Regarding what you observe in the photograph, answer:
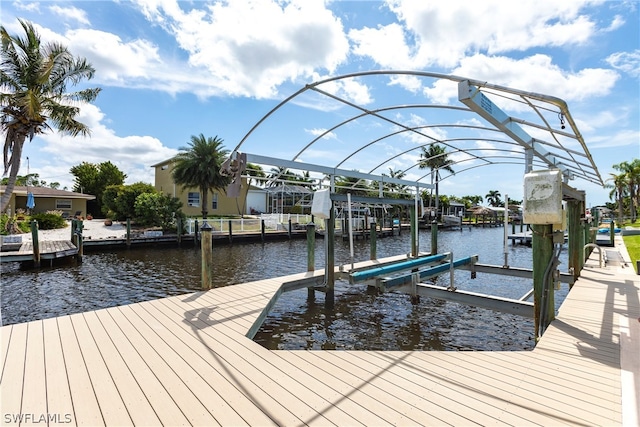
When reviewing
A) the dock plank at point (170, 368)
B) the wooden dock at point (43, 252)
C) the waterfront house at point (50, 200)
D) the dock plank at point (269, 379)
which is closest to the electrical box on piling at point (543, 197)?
the dock plank at point (269, 379)

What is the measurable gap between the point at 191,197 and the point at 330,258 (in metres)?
27.7

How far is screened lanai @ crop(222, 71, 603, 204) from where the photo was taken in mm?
4660

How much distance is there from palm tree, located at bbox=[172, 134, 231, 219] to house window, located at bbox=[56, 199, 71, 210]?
1209cm

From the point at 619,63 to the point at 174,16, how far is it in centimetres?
897

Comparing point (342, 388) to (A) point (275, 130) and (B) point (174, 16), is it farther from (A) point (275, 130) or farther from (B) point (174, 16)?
(B) point (174, 16)

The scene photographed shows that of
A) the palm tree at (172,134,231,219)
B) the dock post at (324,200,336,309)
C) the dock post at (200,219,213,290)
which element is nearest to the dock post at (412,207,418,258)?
the dock post at (324,200,336,309)

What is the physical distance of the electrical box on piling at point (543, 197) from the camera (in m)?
3.75

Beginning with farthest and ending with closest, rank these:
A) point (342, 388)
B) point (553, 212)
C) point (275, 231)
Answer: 1. point (275, 231)
2. point (553, 212)
3. point (342, 388)

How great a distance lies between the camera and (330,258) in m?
7.15

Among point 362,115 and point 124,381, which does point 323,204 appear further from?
point 124,381

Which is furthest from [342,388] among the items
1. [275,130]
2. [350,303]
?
[275,130]

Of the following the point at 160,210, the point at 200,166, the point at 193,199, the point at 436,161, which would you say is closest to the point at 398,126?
the point at 160,210

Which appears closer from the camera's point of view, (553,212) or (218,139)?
(553,212)

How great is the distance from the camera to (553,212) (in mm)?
3766
